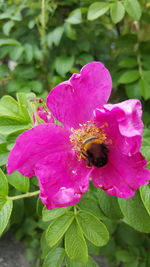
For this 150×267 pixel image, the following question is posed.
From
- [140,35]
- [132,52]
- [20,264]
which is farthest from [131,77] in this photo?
[20,264]

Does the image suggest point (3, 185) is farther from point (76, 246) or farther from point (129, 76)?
point (129, 76)

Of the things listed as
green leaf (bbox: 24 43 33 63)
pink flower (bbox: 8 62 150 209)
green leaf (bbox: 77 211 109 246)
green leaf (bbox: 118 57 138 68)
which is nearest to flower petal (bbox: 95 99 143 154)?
pink flower (bbox: 8 62 150 209)

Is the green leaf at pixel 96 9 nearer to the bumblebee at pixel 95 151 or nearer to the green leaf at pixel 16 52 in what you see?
the green leaf at pixel 16 52

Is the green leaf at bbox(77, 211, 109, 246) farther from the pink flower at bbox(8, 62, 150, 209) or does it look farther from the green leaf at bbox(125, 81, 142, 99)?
the green leaf at bbox(125, 81, 142, 99)

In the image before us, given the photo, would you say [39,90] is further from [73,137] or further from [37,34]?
[73,137]

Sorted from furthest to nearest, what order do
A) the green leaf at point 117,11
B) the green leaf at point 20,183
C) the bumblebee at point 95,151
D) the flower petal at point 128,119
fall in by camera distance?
the green leaf at point 117,11 → the green leaf at point 20,183 → the bumblebee at point 95,151 → the flower petal at point 128,119

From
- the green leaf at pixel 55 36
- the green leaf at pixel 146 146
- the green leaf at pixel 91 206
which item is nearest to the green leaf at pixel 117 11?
the green leaf at pixel 55 36

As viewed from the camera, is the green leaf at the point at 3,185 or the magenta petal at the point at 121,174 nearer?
the magenta petal at the point at 121,174
